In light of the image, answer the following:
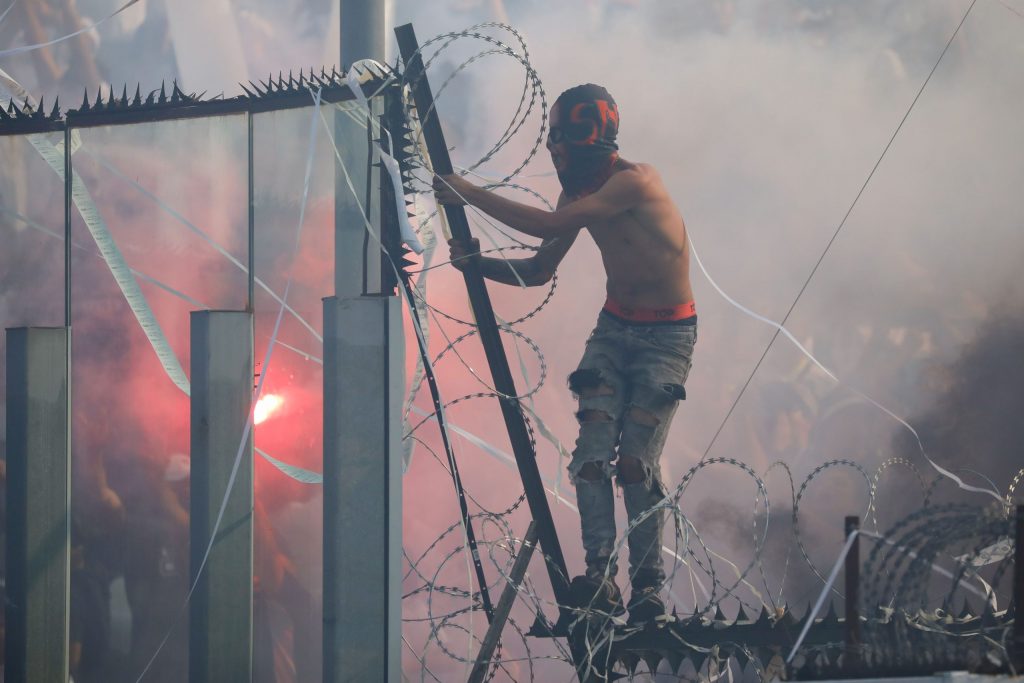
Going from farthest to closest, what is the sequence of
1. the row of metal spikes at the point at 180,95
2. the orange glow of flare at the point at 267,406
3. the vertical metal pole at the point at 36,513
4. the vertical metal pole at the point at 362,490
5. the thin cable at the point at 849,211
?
the thin cable at the point at 849,211 < the orange glow of flare at the point at 267,406 < the vertical metal pole at the point at 36,513 < the row of metal spikes at the point at 180,95 < the vertical metal pole at the point at 362,490

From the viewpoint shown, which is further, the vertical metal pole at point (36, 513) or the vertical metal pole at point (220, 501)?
the vertical metal pole at point (36, 513)

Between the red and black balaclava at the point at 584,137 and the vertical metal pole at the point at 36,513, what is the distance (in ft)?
11.9

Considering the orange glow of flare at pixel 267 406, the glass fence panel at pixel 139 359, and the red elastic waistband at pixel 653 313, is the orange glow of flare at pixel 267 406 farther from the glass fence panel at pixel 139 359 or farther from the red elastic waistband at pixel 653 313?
the red elastic waistband at pixel 653 313

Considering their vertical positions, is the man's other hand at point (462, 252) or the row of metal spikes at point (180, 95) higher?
the row of metal spikes at point (180, 95)

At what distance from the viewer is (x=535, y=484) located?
645 centimetres

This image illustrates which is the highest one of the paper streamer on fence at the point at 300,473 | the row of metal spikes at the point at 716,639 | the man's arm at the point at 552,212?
the man's arm at the point at 552,212

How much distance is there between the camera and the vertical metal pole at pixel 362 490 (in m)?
5.77

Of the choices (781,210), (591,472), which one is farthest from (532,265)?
(781,210)

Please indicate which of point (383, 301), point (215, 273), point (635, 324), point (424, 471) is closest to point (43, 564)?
point (215, 273)

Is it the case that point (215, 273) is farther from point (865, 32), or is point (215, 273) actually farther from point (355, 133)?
point (865, 32)

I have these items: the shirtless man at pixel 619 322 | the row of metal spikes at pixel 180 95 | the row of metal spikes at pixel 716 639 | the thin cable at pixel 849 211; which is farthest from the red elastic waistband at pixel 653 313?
the thin cable at pixel 849 211

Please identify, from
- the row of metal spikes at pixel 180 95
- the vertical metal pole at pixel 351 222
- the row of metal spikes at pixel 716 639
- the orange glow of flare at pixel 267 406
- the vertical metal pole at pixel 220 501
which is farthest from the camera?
the orange glow of flare at pixel 267 406

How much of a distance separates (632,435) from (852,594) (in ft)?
6.81

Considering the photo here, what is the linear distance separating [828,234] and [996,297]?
1.92 m
